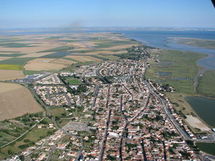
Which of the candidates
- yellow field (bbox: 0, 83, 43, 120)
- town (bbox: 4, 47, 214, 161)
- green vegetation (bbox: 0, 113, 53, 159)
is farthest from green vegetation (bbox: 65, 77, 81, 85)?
green vegetation (bbox: 0, 113, 53, 159)

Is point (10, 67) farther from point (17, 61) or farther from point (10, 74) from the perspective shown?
point (17, 61)

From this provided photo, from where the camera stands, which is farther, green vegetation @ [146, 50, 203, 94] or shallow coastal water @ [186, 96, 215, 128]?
green vegetation @ [146, 50, 203, 94]

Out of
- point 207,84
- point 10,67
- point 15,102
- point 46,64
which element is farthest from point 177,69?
point 10,67

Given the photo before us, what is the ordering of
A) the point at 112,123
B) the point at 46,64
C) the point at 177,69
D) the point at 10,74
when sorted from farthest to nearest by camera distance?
Result: the point at 46,64 < the point at 177,69 < the point at 10,74 < the point at 112,123

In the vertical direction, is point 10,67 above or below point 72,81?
above

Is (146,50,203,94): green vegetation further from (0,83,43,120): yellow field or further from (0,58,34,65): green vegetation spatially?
(0,58,34,65): green vegetation

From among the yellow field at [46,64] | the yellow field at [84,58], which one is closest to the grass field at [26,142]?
the yellow field at [46,64]

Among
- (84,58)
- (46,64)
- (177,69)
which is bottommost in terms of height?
(177,69)
